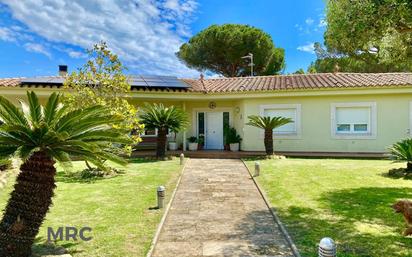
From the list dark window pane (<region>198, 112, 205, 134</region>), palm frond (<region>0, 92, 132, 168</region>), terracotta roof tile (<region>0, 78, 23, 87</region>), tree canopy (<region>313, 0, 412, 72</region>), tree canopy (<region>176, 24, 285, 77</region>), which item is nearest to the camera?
palm frond (<region>0, 92, 132, 168</region>)

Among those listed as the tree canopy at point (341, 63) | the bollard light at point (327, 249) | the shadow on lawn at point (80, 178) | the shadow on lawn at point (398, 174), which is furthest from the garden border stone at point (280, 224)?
the tree canopy at point (341, 63)

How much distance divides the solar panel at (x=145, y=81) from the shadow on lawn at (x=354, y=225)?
12714 millimetres

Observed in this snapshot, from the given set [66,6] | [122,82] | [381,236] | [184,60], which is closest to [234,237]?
[381,236]

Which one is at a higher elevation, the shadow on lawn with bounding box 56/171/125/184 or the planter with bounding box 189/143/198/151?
the planter with bounding box 189/143/198/151

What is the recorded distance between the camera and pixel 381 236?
5465 millimetres

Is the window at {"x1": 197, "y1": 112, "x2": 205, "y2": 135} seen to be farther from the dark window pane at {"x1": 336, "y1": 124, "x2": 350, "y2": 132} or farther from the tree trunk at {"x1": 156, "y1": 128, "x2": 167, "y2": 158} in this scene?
the dark window pane at {"x1": 336, "y1": 124, "x2": 350, "y2": 132}

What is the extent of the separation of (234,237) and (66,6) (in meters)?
12.9

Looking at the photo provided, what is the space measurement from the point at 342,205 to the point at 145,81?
15.0 meters

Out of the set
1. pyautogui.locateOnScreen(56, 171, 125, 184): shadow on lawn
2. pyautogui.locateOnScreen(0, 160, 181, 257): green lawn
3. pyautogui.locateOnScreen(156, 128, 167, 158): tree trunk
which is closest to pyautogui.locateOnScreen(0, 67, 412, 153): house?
pyautogui.locateOnScreen(156, 128, 167, 158): tree trunk

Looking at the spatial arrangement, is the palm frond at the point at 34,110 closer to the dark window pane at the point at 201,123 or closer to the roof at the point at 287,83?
the roof at the point at 287,83

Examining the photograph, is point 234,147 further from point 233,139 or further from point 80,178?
point 80,178

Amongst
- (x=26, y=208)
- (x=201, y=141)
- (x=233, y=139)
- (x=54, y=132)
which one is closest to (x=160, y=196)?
(x=26, y=208)

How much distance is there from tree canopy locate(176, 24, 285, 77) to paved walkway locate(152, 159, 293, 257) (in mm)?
23925

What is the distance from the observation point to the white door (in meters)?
20.8
